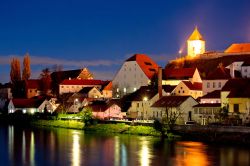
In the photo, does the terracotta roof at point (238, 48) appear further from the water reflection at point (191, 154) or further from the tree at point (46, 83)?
the water reflection at point (191, 154)

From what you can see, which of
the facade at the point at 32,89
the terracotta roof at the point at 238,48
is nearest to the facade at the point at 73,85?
the facade at the point at 32,89

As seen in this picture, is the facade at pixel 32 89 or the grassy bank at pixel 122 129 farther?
the facade at pixel 32 89

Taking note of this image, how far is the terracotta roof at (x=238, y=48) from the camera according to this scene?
76.4 m

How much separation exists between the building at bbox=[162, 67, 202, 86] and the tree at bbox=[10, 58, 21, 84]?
35.1 metres

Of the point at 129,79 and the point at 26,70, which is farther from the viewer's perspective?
the point at 26,70

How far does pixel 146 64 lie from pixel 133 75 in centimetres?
261

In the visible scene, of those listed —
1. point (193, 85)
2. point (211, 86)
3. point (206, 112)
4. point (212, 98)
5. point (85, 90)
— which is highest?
point (85, 90)

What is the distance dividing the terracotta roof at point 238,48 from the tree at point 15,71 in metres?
35.8

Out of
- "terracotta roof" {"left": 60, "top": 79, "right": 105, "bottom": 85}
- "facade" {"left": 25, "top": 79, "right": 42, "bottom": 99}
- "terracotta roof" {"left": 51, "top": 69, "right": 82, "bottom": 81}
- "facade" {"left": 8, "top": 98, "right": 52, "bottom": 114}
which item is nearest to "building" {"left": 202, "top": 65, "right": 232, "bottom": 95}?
"facade" {"left": 8, "top": 98, "right": 52, "bottom": 114}

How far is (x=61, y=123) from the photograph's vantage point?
2250 inches

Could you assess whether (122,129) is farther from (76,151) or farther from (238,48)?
(238,48)

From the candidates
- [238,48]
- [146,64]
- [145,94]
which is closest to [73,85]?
[146,64]

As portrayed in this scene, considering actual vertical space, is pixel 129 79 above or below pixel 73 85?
above

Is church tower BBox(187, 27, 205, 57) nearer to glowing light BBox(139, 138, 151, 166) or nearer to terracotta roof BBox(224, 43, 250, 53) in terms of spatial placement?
terracotta roof BBox(224, 43, 250, 53)
